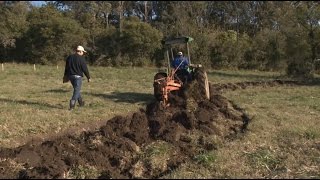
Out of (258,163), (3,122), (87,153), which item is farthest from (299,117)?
(3,122)

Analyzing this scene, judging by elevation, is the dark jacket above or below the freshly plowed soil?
above

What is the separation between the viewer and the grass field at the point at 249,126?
22.1 feet

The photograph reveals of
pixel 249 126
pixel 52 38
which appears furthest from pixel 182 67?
pixel 52 38

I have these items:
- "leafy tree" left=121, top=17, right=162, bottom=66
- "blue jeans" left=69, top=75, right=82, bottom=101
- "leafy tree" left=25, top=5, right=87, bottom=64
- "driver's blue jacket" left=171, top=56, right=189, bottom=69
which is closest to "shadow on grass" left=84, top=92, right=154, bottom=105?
"driver's blue jacket" left=171, top=56, right=189, bottom=69

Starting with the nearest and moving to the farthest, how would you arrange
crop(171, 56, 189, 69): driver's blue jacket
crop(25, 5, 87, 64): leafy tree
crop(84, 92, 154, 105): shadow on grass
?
crop(171, 56, 189, 69): driver's blue jacket
crop(84, 92, 154, 105): shadow on grass
crop(25, 5, 87, 64): leafy tree

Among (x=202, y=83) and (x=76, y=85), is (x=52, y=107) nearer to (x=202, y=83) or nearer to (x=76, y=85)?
(x=76, y=85)

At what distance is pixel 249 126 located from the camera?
9.91 m

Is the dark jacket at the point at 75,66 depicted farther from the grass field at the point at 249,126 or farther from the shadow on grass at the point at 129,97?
the shadow on grass at the point at 129,97

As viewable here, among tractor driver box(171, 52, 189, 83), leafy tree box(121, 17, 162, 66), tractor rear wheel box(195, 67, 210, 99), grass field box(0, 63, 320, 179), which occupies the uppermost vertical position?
leafy tree box(121, 17, 162, 66)

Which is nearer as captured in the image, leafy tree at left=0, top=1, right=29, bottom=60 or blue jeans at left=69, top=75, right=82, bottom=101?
blue jeans at left=69, top=75, right=82, bottom=101

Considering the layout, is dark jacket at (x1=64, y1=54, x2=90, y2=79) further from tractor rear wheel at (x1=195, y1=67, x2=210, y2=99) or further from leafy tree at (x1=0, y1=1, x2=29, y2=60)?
leafy tree at (x1=0, y1=1, x2=29, y2=60)

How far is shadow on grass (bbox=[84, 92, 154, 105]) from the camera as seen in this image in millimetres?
14570

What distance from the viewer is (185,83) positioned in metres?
13.6

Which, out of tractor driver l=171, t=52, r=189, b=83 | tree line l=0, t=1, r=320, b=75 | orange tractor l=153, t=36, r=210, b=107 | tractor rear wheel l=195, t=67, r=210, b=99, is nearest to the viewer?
orange tractor l=153, t=36, r=210, b=107
